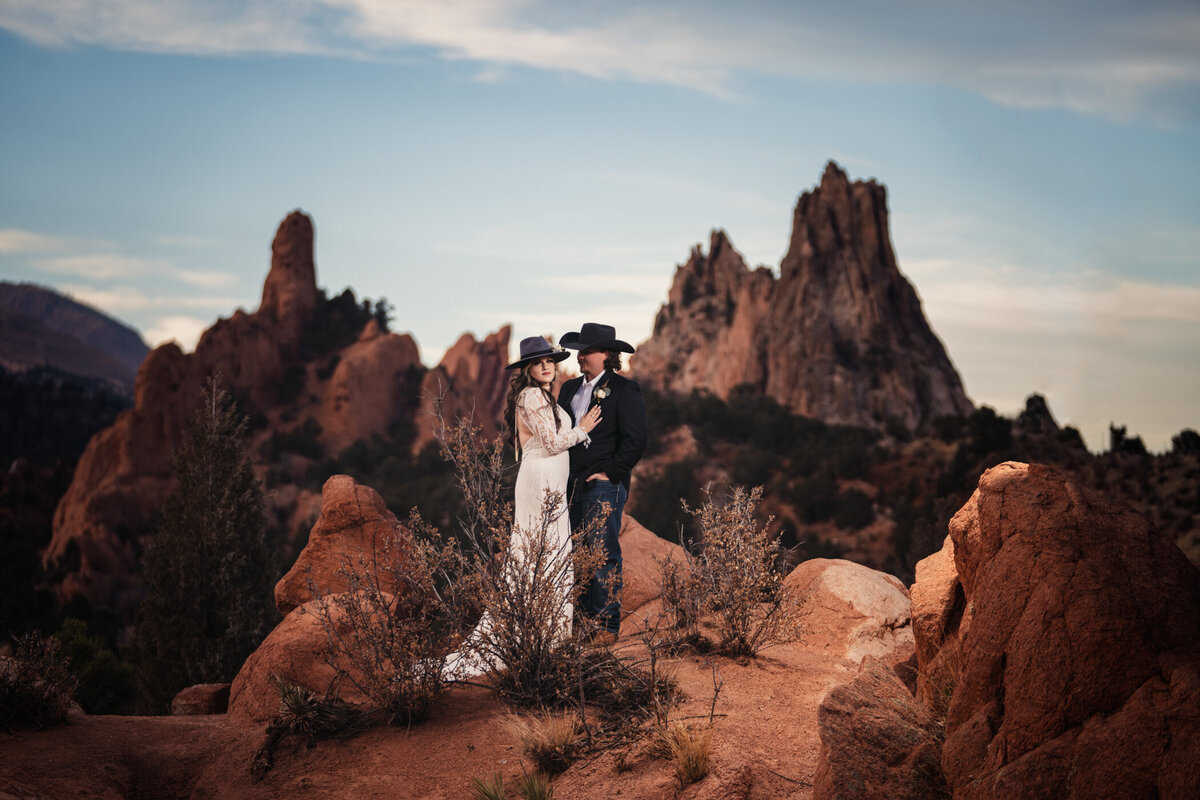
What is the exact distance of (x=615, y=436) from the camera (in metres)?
7.41

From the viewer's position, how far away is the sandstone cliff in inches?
1217

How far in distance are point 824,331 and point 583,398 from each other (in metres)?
59.1

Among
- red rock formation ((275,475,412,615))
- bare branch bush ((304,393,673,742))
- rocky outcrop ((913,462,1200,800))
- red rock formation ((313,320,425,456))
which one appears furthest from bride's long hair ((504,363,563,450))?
red rock formation ((313,320,425,456))

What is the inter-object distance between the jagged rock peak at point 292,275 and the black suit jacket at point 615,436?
41.7 metres

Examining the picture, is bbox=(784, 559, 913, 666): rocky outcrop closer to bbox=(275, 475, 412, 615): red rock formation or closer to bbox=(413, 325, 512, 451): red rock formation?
bbox=(275, 475, 412, 615): red rock formation

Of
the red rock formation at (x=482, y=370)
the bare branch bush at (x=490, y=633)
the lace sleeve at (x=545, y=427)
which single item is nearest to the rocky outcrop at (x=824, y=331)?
the red rock formation at (x=482, y=370)

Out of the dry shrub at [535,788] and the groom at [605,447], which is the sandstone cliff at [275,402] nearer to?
the groom at [605,447]

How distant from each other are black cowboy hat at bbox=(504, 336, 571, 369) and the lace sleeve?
0.29 m

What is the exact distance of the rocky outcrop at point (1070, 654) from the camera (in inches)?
124

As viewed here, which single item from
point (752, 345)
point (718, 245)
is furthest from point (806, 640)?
point (718, 245)

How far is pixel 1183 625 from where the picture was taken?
3.35 meters

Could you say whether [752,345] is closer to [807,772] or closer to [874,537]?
[874,537]

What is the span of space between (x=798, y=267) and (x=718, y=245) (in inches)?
517

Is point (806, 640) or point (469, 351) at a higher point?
point (469, 351)
